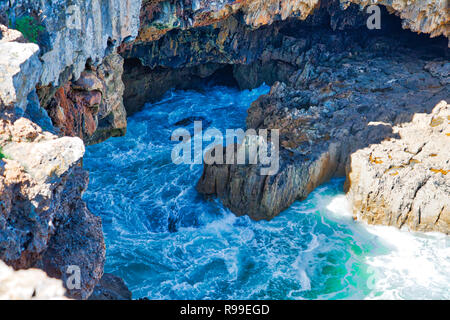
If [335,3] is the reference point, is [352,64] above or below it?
below

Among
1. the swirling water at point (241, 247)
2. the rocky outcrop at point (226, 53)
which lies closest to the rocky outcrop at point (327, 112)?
the swirling water at point (241, 247)

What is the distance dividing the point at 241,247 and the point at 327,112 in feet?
25.6

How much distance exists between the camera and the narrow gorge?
27.4 ft

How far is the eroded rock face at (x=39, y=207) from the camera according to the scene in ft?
23.7

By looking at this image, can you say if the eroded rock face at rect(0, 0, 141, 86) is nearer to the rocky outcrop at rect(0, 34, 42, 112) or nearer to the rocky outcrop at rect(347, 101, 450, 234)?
the rocky outcrop at rect(0, 34, 42, 112)

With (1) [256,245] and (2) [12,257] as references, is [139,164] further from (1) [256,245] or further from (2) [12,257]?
(2) [12,257]

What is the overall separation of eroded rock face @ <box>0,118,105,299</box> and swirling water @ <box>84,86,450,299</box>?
6242 millimetres

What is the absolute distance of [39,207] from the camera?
759cm

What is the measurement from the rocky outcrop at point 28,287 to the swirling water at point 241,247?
9101 millimetres

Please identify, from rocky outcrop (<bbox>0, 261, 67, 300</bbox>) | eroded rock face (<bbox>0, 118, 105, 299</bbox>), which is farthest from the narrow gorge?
rocky outcrop (<bbox>0, 261, 67, 300</bbox>)

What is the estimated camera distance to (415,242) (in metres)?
16.2
